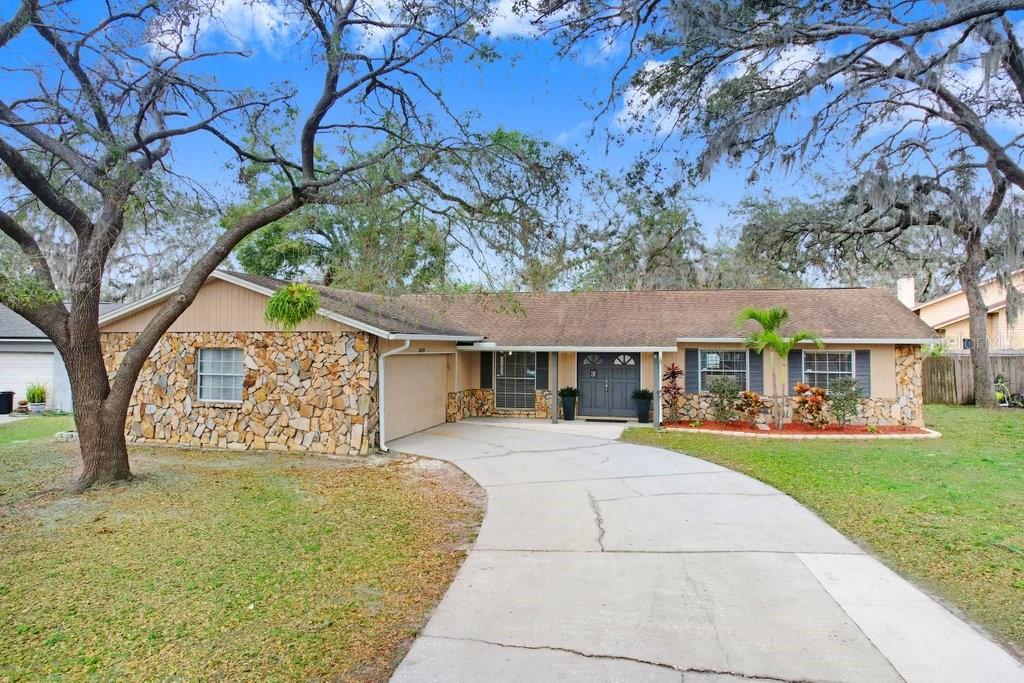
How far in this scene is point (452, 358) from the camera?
15.3m

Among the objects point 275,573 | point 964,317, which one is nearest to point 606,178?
point 275,573

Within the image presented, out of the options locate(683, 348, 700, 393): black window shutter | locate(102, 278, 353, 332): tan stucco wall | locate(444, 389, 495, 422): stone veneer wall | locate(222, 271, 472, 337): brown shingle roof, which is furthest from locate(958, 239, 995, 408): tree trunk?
locate(102, 278, 353, 332): tan stucco wall

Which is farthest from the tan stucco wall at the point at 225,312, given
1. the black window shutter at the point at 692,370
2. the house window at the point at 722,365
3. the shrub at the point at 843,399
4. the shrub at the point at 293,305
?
the shrub at the point at 843,399

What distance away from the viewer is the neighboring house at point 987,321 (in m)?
23.1

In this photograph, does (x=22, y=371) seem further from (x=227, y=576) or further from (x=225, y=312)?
(x=227, y=576)

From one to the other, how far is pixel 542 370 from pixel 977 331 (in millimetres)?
14296

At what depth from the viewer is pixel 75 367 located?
25.7 ft

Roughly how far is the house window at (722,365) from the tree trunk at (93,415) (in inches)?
489

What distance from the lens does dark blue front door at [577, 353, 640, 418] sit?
51.1 ft

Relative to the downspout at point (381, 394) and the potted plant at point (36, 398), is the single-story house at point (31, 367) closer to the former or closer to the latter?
the potted plant at point (36, 398)

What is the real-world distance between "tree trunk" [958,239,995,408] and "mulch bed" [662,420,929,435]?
7581 millimetres

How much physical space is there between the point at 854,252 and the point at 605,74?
866cm

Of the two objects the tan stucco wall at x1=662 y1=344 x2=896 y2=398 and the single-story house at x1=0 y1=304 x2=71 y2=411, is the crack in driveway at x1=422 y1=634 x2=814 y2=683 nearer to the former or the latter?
the tan stucco wall at x1=662 y1=344 x2=896 y2=398

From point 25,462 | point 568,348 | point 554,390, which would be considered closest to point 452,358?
point 554,390
